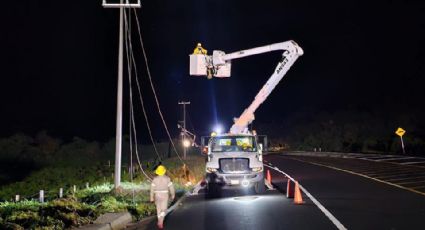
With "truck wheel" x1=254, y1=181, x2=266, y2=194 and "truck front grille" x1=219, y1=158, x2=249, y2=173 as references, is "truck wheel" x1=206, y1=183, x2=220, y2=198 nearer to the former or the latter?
"truck front grille" x1=219, y1=158, x2=249, y2=173

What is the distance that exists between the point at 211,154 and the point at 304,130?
94.0m

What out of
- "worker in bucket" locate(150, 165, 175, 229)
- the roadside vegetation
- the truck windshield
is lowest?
the roadside vegetation

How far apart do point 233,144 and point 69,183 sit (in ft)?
67.5

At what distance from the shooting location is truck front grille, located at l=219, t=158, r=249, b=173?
1745 cm

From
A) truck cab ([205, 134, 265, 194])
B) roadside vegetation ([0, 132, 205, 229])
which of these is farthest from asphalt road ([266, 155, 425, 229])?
roadside vegetation ([0, 132, 205, 229])

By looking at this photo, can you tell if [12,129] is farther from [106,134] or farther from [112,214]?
[112,214]

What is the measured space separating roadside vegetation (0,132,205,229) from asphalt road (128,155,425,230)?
171 cm

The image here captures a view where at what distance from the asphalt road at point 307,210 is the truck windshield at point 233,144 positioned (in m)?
1.71

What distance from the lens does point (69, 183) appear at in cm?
3603

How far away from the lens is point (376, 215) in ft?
39.6

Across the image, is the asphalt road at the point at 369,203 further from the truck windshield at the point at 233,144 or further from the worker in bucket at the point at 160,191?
the worker in bucket at the point at 160,191

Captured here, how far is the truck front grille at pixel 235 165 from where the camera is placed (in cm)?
1745

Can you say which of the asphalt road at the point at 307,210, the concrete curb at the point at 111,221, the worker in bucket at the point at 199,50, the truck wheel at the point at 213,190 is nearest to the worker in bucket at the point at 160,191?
the asphalt road at the point at 307,210

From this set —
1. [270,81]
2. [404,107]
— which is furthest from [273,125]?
[270,81]
